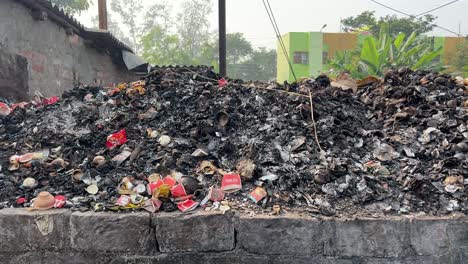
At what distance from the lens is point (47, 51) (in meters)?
6.53

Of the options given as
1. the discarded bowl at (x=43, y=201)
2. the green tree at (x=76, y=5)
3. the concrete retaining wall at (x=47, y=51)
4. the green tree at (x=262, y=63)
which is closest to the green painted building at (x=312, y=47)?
the green tree at (x=262, y=63)

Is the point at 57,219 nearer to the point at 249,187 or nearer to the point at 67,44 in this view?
the point at 249,187

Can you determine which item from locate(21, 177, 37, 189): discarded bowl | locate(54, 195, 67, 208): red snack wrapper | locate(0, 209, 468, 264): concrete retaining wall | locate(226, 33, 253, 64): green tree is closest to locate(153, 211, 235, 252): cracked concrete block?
locate(0, 209, 468, 264): concrete retaining wall

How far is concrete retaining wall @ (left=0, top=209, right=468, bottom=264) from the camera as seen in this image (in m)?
2.48

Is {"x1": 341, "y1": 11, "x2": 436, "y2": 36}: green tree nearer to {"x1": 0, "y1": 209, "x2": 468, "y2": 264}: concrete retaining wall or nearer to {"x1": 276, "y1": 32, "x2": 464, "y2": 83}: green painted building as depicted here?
{"x1": 276, "y1": 32, "x2": 464, "y2": 83}: green painted building

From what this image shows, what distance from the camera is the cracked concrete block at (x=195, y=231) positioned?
2.47 m

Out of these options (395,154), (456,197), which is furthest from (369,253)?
(395,154)

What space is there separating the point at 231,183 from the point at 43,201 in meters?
1.32

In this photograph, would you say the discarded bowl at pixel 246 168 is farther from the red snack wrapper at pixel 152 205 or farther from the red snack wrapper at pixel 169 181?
the red snack wrapper at pixel 152 205

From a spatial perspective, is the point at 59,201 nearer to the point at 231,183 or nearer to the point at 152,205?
the point at 152,205

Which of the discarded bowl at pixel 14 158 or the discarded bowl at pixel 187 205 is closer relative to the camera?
the discarded bowl at pixel 187 205

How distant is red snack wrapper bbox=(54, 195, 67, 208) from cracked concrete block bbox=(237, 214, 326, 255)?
126cm

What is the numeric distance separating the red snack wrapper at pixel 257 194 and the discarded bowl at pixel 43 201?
1399 millimetres

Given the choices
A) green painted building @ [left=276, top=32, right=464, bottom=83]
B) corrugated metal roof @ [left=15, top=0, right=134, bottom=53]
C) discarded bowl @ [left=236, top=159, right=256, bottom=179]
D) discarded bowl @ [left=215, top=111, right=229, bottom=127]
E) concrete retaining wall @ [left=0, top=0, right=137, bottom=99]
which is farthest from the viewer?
green painted building @ [left=276, top=32, right=464, bottom=83]
